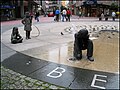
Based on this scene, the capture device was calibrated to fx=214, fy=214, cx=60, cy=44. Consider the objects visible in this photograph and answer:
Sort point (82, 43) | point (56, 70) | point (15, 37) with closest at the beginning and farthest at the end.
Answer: point (56, 70) → point (82, 43) → point (15, 37)

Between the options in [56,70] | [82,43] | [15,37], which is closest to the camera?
[56,70]

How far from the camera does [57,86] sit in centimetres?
512

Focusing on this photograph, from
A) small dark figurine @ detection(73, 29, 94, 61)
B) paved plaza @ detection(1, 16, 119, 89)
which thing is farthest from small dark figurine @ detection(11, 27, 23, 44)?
small dark figurine @ detection(73, 29, 94, 61)

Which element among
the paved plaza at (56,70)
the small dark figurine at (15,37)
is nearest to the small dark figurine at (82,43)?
the paved plaza at (56,70)

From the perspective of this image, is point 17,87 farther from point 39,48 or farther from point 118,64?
point 39,48

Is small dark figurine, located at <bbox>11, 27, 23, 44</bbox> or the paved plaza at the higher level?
small dark figurine, located at <bbox>11, 27, 23, 44</bbox>

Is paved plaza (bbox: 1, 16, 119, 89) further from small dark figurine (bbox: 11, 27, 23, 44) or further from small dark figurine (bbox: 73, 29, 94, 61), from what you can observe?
small dark figurine (bbox: 11, 27, 23, 44)

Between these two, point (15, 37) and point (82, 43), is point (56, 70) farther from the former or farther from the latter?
point (15, 37)

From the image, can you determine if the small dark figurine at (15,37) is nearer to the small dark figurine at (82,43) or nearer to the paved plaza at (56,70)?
Result: the paved plaza at (56,70)

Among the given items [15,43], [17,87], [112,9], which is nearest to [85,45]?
[17,87]

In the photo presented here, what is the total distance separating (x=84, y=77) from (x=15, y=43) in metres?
6.03

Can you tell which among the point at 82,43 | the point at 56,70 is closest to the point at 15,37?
the point at 82,43

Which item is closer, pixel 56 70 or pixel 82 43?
pixel 56 70

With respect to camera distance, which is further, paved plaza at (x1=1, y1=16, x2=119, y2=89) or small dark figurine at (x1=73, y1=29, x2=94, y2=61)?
small dark figurine at (x1=73, y1=29, x2=94, y2=61)
